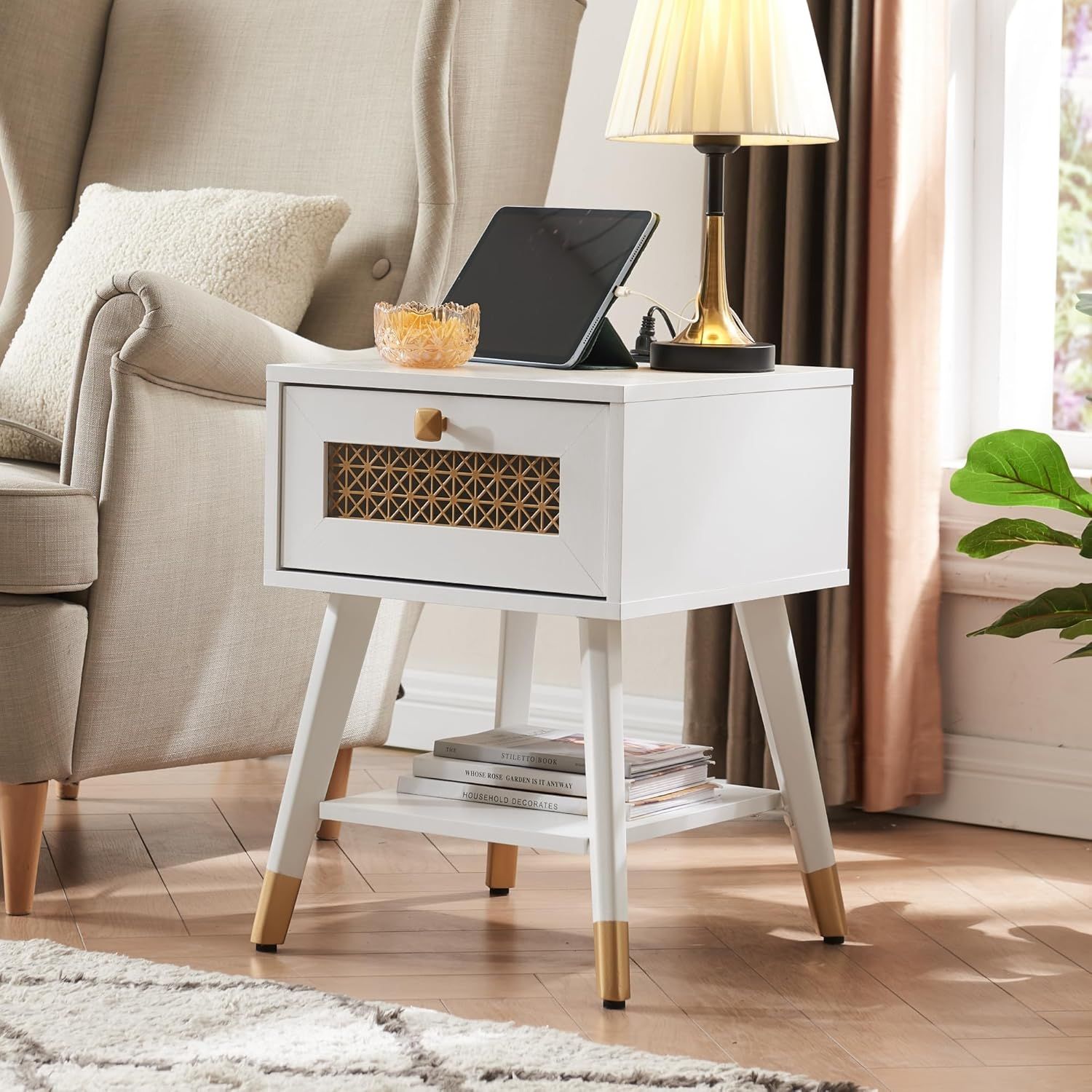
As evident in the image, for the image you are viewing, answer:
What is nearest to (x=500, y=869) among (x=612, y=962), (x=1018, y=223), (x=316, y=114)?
(x=612, y=962)

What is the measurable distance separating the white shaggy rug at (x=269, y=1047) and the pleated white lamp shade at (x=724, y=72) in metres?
0.85

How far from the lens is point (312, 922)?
200 centimetres

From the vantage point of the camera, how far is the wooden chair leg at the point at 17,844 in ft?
6.57

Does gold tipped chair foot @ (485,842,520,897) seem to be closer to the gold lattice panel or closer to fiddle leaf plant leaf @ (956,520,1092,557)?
the gold lattice panel

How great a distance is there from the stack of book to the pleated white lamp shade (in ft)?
2.01

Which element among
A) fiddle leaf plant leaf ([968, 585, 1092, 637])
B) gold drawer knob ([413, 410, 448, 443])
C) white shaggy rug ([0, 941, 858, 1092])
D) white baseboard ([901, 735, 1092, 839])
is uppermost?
gold drawer knob ([413, 410, 448, 443])

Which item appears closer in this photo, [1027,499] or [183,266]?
[1027,499]

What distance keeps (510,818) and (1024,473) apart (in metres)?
0.64

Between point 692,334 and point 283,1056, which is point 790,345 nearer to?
point 692,334

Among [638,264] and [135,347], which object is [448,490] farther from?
[638,264]

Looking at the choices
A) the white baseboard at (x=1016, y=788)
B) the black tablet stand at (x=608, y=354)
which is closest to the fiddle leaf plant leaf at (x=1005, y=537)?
the black tablet stand at (x=608, y=354)

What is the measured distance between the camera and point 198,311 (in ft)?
6.68

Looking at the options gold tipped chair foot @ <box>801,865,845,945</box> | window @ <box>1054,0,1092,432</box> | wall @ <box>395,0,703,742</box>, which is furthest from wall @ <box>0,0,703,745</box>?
gold tipped chair foot @ <box>801,865,845,945</box>

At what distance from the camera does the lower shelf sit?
5.81 ft
